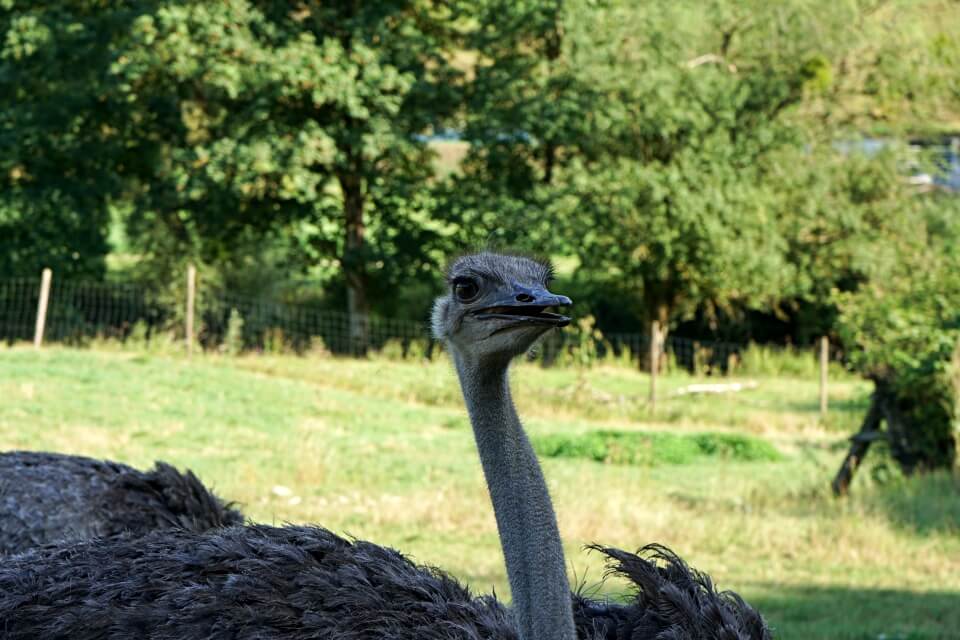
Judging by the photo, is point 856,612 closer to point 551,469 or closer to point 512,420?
point 512,420

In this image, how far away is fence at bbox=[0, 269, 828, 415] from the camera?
21938mm

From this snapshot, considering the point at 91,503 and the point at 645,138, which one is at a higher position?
the point at 645,138

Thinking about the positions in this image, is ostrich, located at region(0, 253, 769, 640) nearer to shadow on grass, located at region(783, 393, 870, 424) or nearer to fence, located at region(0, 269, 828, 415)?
shadow on grass, located at region(783, 393, 870, 424)

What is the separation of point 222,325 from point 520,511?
2051cm

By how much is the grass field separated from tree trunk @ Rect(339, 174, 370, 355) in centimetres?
456

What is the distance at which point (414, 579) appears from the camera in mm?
3451

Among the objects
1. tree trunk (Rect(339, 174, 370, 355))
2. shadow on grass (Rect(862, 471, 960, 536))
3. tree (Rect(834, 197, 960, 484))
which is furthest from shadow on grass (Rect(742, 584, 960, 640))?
tree trunk (Rect(339, 174, 370, 355))

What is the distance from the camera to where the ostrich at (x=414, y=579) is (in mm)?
2883

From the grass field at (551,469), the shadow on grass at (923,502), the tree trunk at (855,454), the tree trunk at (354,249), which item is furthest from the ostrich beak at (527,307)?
the tree trunk at (354,249)

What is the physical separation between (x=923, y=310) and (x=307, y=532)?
9084mm

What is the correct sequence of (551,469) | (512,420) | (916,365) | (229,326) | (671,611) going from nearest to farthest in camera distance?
(512,420)
(671,611)
(916,365)
(551,469)
(229,326)

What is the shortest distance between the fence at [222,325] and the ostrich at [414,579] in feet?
56.9

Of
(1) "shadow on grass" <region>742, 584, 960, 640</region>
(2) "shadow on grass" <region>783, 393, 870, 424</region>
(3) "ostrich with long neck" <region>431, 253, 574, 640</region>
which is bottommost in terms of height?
(1) "shadow on grass" <region>742, 584, 960, 640</region>

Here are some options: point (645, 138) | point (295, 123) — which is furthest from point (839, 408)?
point (295, 123)
